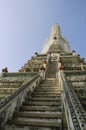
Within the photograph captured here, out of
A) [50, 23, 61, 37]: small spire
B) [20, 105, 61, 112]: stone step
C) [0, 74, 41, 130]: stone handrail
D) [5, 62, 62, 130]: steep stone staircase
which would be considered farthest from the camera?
[50, 23, 61, 37]: small spire

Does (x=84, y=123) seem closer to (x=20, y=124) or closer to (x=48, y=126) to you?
(x=48, y=126)

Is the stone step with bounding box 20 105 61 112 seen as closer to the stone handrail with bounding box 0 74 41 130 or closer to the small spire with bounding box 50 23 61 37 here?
the stone handrail with bounding box 0 74 41 130

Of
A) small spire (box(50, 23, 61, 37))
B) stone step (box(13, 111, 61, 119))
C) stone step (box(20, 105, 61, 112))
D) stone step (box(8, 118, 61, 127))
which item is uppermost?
small spire (box(50, 23, 61, 37))

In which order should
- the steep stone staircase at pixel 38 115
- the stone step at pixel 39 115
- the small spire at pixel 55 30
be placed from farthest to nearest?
the small spire at pixel 55 30 < the stone step at pixel 39 115 < the steep stone staircase at pixel 38 115

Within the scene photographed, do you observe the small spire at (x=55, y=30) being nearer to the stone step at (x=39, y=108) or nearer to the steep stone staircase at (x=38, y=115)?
the steep stone staircase at (x=38, y=115)

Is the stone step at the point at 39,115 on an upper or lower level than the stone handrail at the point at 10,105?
lower

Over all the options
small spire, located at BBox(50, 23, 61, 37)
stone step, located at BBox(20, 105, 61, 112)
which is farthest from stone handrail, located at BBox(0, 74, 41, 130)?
small spire, located at BBox(50, 23, 61, 37)

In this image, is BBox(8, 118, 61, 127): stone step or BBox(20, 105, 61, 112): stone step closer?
BBox(8, 118, 61, 127): stone step

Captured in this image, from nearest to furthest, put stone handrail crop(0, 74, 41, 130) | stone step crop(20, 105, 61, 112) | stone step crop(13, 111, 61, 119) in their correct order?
stone handrail crop(0, 74, 41, 130), stone step crop(13, 111, 61, 119), stone step crop(20, 105, 61, 112)

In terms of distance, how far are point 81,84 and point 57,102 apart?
4372 mm

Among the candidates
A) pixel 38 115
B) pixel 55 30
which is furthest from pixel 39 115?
pixel 55 30

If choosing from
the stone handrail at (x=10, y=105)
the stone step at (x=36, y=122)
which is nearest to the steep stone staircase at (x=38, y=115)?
the stone step at (x=36, y=122)

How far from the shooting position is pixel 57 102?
7426mm

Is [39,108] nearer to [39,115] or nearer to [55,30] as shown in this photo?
[39,115]
